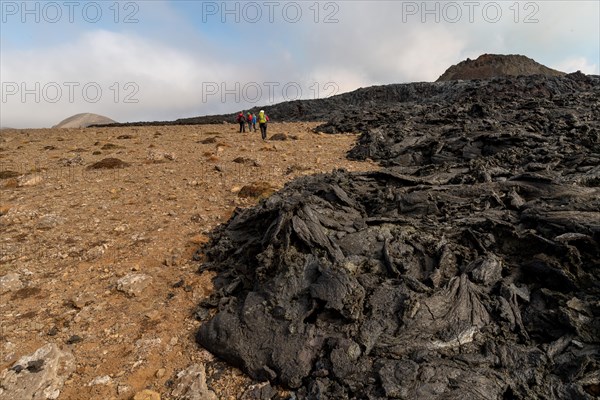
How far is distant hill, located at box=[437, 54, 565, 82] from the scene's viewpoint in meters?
104

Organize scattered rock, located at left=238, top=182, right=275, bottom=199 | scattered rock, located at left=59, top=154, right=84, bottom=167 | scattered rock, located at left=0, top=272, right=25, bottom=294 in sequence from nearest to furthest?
scattered rock, located at left=0, top=272, right=25, bottom=294
scattered rock, located at left=238, top=182, right=275, bottom=199
scattered rock, located at left=59, top=154, right=84, bottom=167

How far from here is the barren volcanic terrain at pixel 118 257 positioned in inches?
271

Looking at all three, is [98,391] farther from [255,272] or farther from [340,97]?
[340,97]

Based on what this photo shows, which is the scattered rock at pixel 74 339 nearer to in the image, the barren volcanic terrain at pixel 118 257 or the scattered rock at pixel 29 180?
the barren volcanic terrain at pixel 118 257

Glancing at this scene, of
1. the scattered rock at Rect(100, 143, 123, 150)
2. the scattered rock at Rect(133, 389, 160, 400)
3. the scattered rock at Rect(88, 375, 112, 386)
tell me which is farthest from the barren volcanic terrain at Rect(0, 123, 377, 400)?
the scattered rock at Rect(100, 143, 123, 150)

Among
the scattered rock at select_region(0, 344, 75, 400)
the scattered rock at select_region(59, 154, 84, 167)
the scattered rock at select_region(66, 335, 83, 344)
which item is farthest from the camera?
the scattered rock at select_region(59, 154, 84, 167)

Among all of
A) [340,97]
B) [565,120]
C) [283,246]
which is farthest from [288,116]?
[283,246]

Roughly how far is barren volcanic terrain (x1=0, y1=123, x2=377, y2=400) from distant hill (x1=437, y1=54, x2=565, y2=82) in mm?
101866

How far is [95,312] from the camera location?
824 centimetres

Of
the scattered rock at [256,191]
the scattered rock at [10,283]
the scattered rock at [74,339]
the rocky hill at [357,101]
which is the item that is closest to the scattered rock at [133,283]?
the scattered rock at [74,339]

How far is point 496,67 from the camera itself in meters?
104

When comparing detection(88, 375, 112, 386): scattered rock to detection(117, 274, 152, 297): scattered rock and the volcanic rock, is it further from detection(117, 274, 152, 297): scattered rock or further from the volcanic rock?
detection(117, 274, 152, 297): scattered rock

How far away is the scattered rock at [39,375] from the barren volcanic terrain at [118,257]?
0.17 ft

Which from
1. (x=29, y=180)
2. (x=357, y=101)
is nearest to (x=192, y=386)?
(x=29, y=180)
